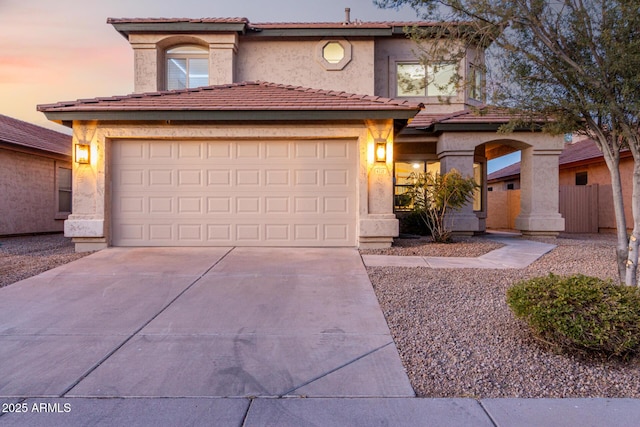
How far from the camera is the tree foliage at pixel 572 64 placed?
15.9 ft

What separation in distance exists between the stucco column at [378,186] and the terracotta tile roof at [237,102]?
1.96 feet

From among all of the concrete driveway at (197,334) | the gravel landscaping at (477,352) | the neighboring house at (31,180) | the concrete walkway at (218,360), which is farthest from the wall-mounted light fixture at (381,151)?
the neighboring house at (31,180)

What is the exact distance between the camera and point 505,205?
2020 centimetres

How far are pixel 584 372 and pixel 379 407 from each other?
1987 mm

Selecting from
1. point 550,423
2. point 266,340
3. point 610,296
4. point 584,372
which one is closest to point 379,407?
point 550,423

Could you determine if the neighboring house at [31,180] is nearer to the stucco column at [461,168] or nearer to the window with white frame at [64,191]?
the window with white frame at [64,191]

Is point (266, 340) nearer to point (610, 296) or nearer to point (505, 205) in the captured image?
point (610, 296)

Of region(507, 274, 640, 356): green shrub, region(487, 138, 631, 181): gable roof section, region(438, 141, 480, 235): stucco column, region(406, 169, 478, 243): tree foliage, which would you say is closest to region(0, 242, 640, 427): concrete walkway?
region(507, 274, 640, 356): green shrub

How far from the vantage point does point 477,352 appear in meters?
3.99

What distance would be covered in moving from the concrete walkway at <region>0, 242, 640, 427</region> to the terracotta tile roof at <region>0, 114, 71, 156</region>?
949cm

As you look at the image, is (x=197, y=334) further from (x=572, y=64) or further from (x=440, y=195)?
(x=440, y=195)

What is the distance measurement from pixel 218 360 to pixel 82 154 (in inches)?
312

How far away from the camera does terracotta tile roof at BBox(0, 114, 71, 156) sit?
13.7 m

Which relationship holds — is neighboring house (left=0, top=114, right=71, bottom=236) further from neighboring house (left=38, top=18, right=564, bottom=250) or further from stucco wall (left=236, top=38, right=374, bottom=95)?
stucco wall (left=236, top=38, right=374, bottom=95)
